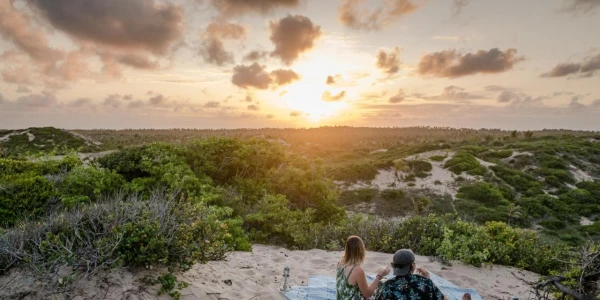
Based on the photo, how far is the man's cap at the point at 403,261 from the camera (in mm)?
3873

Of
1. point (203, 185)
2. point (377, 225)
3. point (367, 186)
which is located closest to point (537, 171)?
point (367, 186)

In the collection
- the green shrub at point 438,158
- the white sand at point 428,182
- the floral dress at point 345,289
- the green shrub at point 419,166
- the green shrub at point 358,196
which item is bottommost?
the green shrub at point 358,196

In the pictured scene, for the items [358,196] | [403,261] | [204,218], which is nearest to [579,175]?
[358,196]

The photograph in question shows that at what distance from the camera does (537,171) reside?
26188mm

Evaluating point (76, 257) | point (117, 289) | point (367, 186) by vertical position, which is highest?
point (76, 257)

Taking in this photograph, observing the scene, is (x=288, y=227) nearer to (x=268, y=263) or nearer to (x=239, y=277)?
(x=268, y=263)

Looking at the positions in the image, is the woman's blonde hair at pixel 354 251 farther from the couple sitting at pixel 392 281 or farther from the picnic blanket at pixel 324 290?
the picnic blanket at pixel 324 290

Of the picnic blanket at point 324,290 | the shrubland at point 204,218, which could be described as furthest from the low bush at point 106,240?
the picnic blanket at point 324,290

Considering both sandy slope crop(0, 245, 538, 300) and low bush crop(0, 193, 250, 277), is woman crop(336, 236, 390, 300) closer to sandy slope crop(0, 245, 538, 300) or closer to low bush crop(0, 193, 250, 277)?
sandy slope crop(0, 245, 538, 300)

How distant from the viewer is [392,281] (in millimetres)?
4070

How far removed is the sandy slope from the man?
7.31 ft

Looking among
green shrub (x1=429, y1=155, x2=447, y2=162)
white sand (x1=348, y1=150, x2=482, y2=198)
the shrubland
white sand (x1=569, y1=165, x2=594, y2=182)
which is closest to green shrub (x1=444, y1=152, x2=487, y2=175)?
white sand (x1=348, y1=150, x2=482, y2=198)

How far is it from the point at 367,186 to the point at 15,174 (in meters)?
18.9

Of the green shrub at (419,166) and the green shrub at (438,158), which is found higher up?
the green shrub at (438,158)
